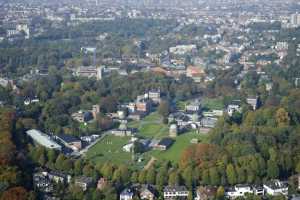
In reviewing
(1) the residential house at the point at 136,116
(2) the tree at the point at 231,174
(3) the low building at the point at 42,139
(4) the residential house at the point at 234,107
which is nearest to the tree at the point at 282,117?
(4) the residential house at the point at 234,107

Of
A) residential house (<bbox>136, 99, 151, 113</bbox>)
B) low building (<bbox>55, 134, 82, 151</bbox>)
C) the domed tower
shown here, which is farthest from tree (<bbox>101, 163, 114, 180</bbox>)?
residential house (<bbox>136, 99, 151, 113</bbox>)

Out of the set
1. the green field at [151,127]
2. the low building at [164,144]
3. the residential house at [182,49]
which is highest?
the low building at [164,144]

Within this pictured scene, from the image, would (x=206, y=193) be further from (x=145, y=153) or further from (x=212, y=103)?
(x=212, y=103)

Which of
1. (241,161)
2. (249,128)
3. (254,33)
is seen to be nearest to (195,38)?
(254,33)

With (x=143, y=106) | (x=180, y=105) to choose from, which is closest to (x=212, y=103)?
(x=180, y=105)

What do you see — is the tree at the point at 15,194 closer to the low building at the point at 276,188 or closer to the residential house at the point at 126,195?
the residential house at the point at 126,195

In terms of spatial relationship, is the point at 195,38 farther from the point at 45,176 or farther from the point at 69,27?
the point at 45,176
